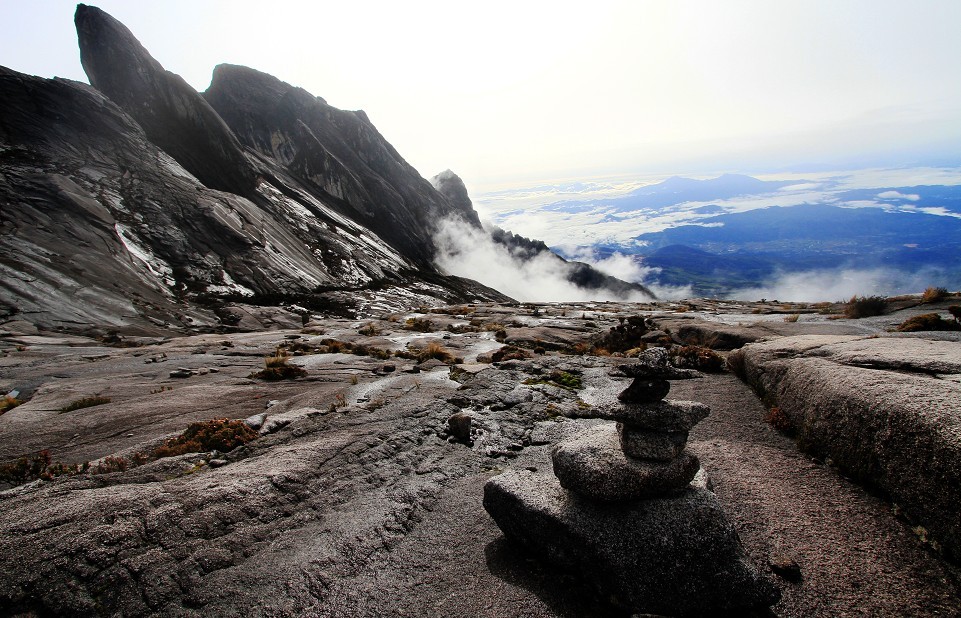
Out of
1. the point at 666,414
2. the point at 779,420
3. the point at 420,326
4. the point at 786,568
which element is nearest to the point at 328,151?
the point at 420,326

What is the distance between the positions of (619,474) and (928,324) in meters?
20.9

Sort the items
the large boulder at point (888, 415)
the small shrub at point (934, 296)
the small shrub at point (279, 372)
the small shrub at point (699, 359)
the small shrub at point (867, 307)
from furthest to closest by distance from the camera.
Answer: the small shrub at point (867, 307), the small shrub at point (934, 296), the small shrub at point (699, 359), the small shrub at point (279, 372), the large boulder at point (888, 415)

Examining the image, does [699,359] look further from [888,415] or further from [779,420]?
[888,415]

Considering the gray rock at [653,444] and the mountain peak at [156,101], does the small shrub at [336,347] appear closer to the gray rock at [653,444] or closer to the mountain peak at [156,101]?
the gray rock at [653,444]

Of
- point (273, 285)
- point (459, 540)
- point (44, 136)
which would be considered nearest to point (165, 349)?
point (459, 540)

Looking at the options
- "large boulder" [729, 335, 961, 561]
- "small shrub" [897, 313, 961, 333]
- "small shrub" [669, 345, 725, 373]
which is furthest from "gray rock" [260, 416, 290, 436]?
"small shrub" [897, 313, 961, 333]

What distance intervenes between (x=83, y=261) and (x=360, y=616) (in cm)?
5961

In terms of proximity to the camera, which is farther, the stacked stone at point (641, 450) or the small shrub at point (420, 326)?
the small shrub at point (420, 326)

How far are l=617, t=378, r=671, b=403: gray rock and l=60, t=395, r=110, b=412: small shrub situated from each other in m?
18.8

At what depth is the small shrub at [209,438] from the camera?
11320 millimetres

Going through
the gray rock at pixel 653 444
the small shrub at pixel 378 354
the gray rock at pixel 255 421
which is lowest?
the small shrub at pixel 378 354

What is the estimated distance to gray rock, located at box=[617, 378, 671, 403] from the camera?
28.0ft

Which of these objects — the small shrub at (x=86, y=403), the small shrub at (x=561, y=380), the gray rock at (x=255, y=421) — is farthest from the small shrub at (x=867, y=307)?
the small shrub at (x=86, y=403)

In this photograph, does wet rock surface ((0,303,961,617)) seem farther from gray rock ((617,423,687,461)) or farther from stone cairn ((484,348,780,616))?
gray rock ((617,423,687,461))
